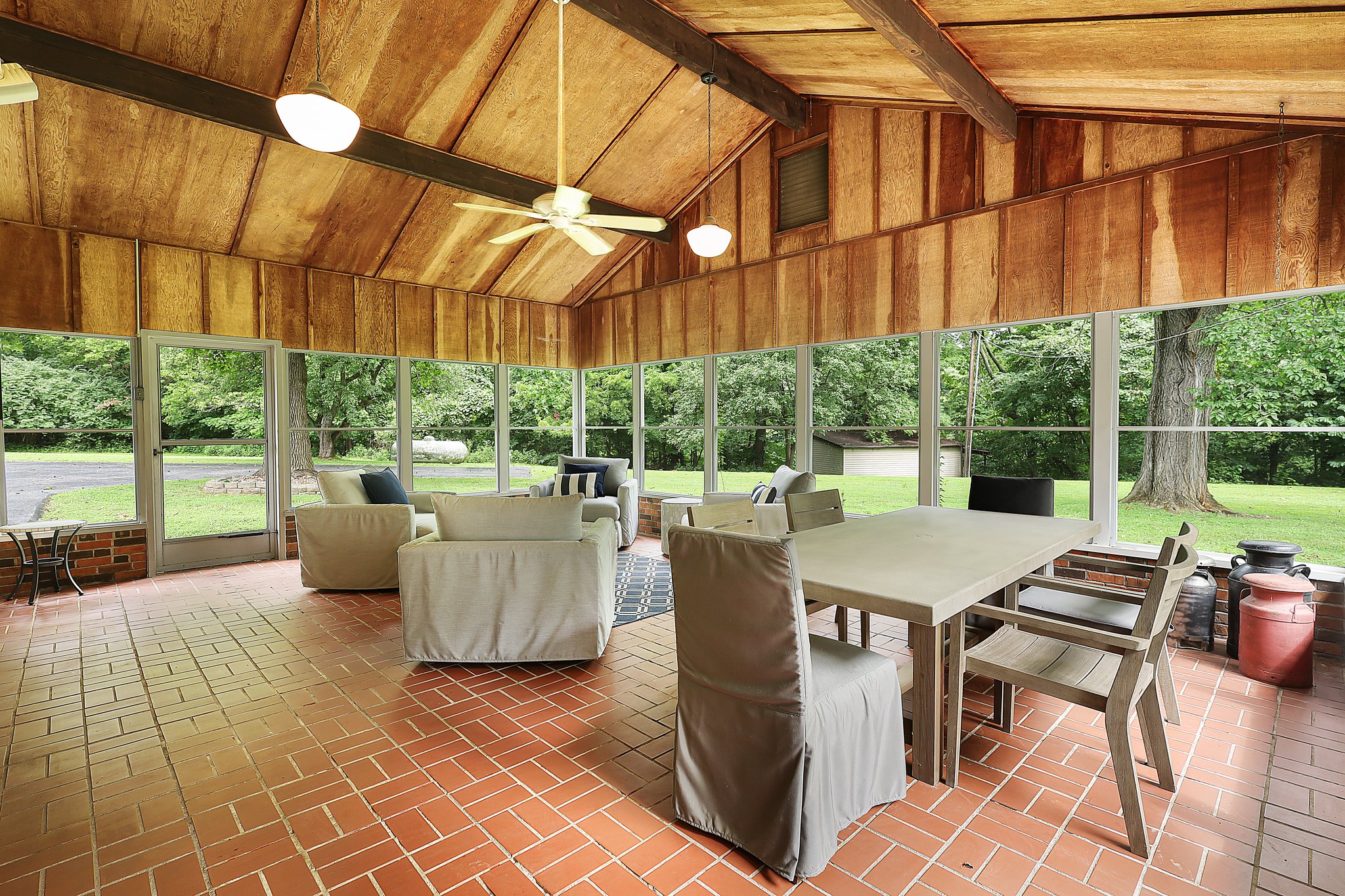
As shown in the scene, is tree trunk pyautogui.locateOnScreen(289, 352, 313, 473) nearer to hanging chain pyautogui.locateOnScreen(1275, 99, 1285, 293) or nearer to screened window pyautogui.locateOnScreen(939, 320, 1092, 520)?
screened window pyautogui.locateOnScreen(939, 320, 1092, 520)

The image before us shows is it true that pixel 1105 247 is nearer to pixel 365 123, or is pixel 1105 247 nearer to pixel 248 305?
pixel 365 123

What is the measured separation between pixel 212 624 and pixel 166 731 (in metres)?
1.74

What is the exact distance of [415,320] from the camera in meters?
7.06

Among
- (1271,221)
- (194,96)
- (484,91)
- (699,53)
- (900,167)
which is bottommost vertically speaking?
(1271,221)

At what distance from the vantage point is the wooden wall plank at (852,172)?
5.33 meters

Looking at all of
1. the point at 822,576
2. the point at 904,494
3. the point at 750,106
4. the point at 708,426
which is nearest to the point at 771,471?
the point at 708,426

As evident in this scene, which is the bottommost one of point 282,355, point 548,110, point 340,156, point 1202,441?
point 1202,441

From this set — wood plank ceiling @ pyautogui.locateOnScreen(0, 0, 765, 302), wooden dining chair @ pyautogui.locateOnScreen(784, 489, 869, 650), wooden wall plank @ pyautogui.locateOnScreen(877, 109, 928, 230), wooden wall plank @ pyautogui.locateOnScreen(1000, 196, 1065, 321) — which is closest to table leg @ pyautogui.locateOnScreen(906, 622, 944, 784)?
wooden dining chair @ pyautogui.locateOnScreen(784, 489, 869, 650)

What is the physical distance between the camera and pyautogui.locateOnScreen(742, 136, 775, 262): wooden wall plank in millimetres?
6141

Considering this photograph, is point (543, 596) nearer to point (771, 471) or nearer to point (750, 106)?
point (771, 471)

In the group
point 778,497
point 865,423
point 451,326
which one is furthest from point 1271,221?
point 451,326

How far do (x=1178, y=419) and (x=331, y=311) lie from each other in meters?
7.58

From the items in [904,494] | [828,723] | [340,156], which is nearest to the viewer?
[828,723]

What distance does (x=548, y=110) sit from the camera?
5.33 metres
